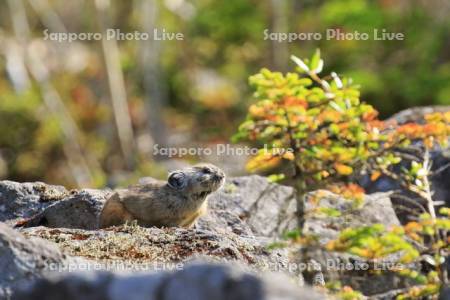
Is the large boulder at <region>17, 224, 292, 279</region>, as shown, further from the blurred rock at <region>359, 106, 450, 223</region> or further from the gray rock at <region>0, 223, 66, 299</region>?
the blurred rock at <region>359, 106, 450, 223</region>

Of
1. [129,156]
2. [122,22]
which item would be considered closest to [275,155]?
[129,156]

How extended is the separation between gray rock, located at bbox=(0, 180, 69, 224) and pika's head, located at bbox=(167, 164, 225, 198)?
1320 millimetres

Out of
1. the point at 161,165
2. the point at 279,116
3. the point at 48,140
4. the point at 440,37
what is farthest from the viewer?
the point at 440,37

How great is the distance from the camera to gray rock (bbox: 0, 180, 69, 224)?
10.7 m

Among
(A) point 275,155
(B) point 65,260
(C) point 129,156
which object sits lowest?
(B) point 65,260

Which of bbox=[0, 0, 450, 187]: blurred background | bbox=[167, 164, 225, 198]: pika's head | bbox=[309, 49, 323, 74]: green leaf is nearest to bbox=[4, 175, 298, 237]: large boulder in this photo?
bbox=[167, 164, 225, 198]: pika's head

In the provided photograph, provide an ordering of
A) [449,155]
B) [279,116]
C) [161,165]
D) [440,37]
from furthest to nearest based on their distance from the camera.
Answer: [440,37] < [161,165] < [449,155] < [279,116]

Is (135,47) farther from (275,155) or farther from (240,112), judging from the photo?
(275,155)

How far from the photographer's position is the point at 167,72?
34.5m

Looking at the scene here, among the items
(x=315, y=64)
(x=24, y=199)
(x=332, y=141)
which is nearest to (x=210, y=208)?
(x=24, y=199)

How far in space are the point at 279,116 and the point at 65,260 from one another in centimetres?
211

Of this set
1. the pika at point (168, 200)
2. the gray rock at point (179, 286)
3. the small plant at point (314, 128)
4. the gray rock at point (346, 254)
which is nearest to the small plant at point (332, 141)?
the small plant at point (314, 128)

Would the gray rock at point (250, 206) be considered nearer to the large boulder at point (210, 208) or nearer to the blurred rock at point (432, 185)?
the large boulder at point (210, 208)

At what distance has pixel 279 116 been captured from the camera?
7980 mm
